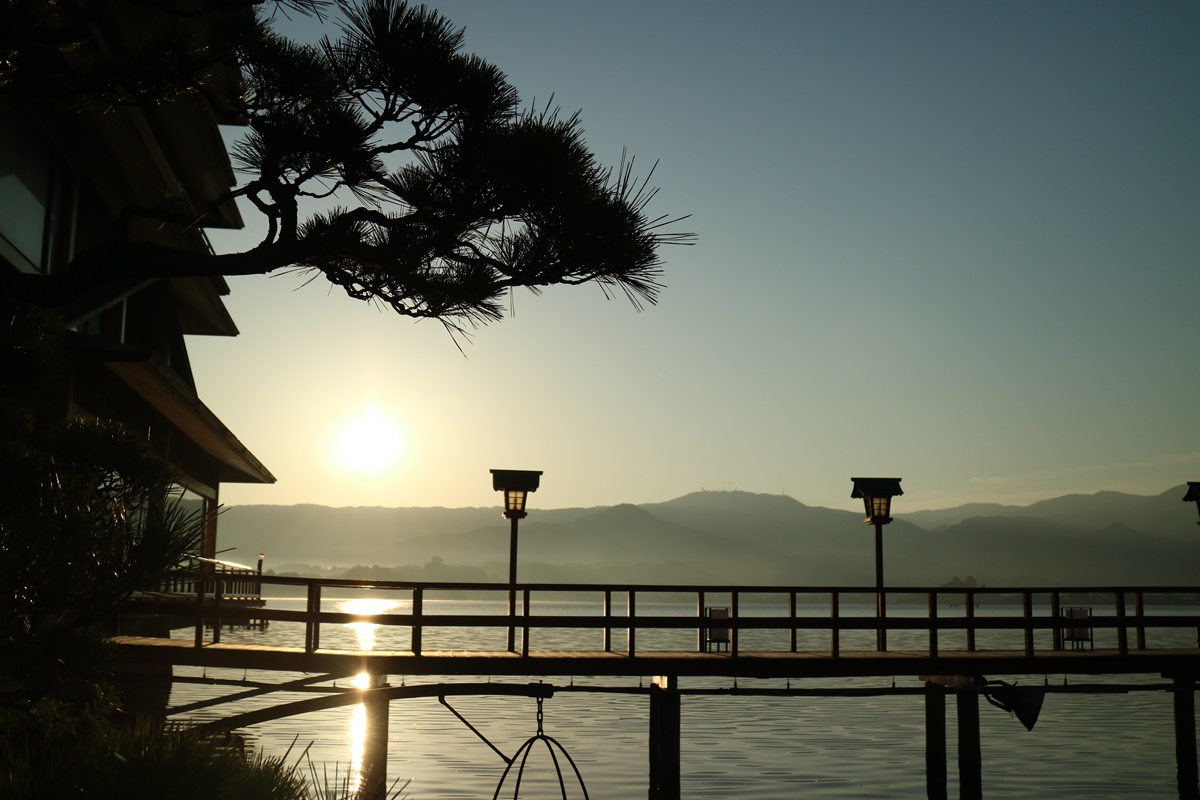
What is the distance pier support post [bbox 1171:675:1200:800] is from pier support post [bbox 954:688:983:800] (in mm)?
4139

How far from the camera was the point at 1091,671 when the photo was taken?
17.9m

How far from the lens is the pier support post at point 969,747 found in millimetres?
17469

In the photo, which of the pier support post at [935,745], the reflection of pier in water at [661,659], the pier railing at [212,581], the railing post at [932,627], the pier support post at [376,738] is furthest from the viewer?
the pier support post at [935,745]

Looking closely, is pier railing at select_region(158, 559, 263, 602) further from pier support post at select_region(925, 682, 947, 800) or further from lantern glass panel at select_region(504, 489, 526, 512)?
pier support post at select_region(925, 682, 947, 800)

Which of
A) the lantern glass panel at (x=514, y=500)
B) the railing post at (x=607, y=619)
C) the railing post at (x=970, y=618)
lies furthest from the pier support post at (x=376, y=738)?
the railing post at (x=970, y=618)

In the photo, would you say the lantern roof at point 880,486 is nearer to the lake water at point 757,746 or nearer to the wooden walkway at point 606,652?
the wooden walkway at point 606,652

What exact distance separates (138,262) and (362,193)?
5.78ft

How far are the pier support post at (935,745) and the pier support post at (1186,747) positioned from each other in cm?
421

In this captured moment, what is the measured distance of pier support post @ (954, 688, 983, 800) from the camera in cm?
1747

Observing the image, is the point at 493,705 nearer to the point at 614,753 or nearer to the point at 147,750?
the point at 614,753

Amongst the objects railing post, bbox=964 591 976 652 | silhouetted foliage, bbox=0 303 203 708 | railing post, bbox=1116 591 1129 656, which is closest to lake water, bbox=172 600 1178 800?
railing post, bbox=964 591 976 652

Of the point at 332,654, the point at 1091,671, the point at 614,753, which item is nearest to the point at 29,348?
the point at 332,654

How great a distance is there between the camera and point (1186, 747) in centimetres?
2058

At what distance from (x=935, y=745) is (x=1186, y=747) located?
212 inches
